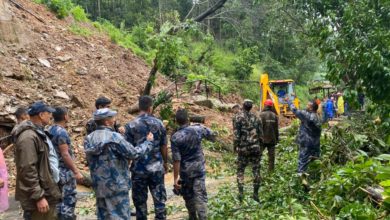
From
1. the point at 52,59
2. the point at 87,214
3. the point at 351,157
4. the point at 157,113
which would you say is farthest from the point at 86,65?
the point at 351,157

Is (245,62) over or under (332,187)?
over

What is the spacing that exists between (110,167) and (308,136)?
436 cm

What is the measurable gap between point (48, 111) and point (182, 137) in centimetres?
186

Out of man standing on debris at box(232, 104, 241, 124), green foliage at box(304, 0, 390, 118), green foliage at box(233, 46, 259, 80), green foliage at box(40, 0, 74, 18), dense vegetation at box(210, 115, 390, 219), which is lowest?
dense vegetation at box(210, 115, 390, 219)

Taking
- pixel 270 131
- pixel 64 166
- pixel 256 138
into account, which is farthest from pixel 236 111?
pixel 64 166

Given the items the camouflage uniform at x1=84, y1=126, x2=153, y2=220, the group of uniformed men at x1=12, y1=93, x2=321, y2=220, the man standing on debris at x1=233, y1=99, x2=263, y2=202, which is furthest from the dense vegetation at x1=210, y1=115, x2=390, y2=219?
the camouflage uniform at x1=84, y1=126, x2=153, y2=220

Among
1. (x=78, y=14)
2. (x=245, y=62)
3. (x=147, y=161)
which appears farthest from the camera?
(x=245, y=62)

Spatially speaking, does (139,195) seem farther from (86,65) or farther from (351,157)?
(86,65)

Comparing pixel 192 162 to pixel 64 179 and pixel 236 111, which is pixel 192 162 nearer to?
pixel 64 179

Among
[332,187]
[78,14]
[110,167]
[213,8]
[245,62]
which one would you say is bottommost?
[332,187]

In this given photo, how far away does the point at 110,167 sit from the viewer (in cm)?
484

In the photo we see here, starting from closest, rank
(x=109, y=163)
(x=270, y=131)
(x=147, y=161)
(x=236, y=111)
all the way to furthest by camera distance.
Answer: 1. (x=109, y=163)
2. (x=147, y=161)
3. (x=236, y=111)
4. (x=270, y=131)

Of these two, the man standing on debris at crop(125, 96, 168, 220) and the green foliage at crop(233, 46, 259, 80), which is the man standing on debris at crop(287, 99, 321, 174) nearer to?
the man standing on debris at crop(125, 96, 168, 220)

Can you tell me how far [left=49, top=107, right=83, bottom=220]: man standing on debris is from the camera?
5781 millimetres
